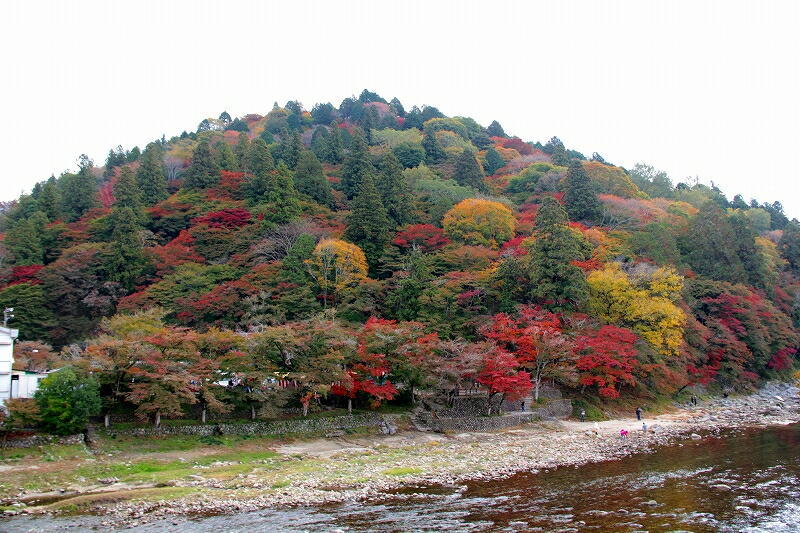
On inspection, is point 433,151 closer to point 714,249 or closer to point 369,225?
point 369,225

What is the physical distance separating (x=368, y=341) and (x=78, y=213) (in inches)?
1835

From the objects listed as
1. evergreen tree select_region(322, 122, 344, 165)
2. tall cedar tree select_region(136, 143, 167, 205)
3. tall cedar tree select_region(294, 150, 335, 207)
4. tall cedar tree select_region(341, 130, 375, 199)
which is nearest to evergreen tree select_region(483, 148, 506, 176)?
evergreen tree select_region(322, 122, 344, 165)

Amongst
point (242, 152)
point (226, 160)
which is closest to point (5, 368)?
point (226, 160)

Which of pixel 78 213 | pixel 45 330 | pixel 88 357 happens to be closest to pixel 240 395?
pixel 88 357

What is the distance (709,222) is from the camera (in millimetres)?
60594

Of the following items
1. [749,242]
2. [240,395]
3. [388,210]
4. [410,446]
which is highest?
[388,210]

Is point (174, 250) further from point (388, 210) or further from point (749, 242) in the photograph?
point (749, 242)

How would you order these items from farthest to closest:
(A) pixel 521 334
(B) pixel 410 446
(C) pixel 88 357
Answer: (A) pixel 521 334 → (B) pixel 410 446 → (C) pixel 88 357

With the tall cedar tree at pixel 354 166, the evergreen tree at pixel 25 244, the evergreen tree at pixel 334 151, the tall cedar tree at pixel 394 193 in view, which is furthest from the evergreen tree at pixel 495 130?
the evergreen tree at pixel 25 244

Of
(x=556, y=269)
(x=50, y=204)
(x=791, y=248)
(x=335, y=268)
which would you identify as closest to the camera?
(x=556, y=269)

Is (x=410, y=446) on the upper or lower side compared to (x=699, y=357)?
lower

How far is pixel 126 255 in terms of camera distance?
172ft

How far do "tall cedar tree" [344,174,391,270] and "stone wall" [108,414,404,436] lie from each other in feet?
72.2

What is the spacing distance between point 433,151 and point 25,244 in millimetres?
58690
